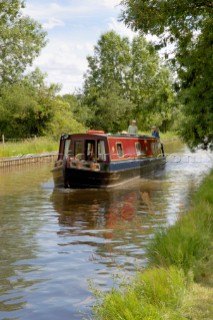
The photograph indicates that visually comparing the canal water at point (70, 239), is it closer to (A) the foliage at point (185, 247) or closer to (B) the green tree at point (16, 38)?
(A) the foliage at point (185, 247)

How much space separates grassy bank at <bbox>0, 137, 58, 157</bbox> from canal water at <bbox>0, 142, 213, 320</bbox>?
8598 millimetres

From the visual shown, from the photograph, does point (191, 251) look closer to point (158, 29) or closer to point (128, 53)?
point (158, 29)

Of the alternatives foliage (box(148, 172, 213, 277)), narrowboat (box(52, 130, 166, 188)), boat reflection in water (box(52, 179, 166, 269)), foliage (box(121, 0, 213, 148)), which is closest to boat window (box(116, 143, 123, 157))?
narrowboat (box(52, 130, 166, 188))

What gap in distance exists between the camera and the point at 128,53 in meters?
63.8

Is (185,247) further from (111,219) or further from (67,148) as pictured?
(67,148)

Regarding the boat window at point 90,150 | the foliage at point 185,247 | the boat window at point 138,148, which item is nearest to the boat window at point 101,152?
the boat window at point 90,150

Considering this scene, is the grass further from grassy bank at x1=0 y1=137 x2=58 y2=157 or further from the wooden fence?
the wooden fence

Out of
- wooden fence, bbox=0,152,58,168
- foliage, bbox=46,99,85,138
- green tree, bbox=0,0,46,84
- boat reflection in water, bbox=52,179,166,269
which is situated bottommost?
boat reflection in water, bbox=52,179,166,269

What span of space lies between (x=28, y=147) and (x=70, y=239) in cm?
2354

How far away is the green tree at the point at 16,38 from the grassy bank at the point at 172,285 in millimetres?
30273

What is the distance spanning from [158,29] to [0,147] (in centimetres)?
1973

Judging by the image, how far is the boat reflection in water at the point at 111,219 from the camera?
9.67 meters

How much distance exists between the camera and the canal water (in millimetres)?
6949

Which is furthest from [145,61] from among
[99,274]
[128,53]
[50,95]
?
[99,274]
